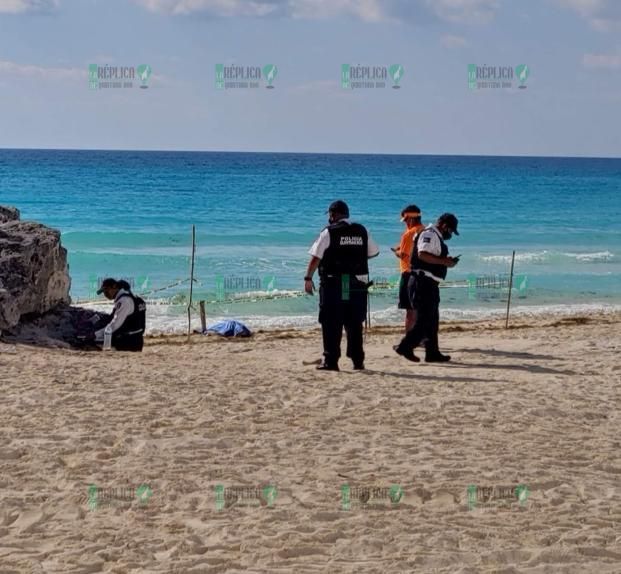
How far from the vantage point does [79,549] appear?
475cm

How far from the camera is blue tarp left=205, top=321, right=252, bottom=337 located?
562 inches

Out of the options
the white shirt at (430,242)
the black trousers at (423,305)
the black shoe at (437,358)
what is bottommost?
the black shoe at (437,358)

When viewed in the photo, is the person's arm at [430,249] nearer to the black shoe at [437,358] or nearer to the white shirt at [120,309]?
the black shoe at [437,358]

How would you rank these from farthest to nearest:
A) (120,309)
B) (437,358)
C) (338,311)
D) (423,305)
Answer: (120,309)
(437,358)
(423,305)
(338,311)

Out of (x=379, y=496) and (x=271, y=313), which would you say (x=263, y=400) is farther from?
(x=271, y=313)

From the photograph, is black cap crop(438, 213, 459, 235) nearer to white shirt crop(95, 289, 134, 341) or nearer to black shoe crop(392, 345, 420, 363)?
black shoe crop(392, 345, 420, 363)

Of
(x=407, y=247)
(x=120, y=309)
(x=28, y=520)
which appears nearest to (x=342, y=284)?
(x=407, y=247)

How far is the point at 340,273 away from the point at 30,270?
4.71 meters

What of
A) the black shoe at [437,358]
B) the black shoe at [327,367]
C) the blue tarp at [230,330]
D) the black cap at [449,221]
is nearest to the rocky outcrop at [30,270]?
the blue tarp at [230,330]

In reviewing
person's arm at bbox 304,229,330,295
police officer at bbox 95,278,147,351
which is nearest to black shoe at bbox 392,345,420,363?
person's arm at bbox 304,229,330,295

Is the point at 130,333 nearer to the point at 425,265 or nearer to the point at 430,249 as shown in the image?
the point at 425,265

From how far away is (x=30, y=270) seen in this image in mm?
11945

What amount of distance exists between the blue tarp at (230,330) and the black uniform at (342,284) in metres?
5.16

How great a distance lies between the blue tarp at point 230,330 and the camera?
14.3 metres
